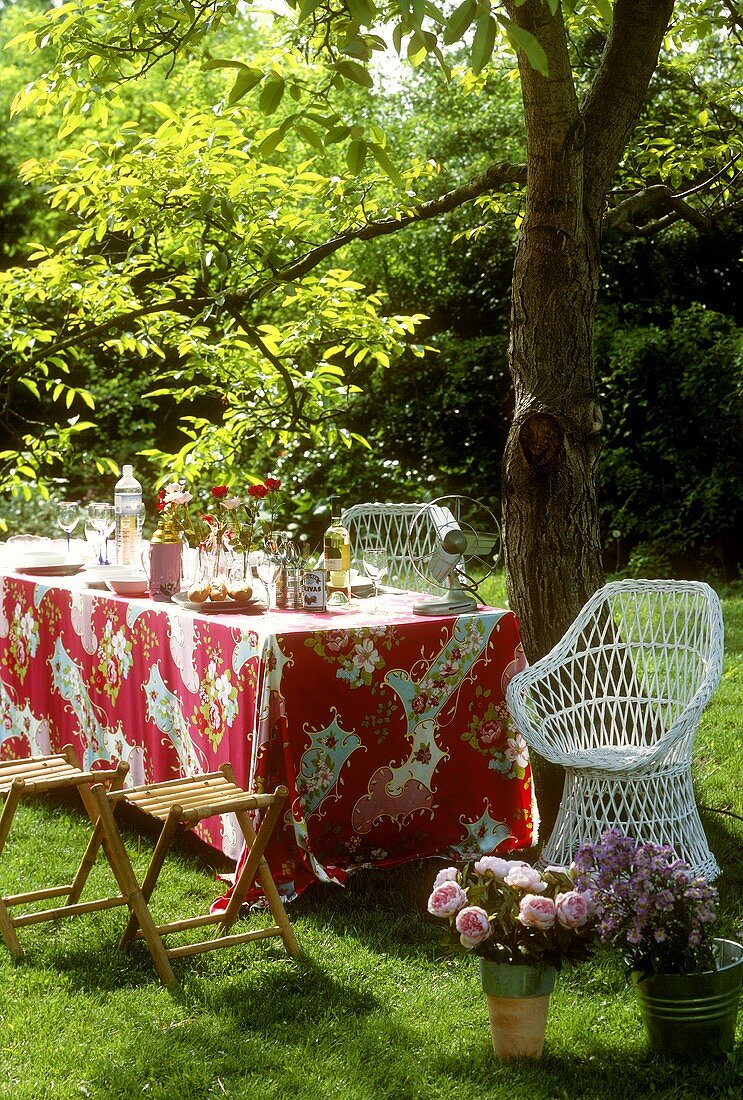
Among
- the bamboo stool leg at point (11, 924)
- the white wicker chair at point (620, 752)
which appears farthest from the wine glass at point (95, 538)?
the white wicker chair at point (620, 752)

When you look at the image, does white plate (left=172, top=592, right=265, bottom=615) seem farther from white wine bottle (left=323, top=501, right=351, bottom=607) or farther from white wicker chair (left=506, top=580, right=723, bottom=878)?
white wicker chair (left=506, top=580, right=723, bottom=878)

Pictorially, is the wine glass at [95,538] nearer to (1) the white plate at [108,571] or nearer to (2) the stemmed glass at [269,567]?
(1) the white plate at [108,571]

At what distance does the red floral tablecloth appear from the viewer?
3.55m

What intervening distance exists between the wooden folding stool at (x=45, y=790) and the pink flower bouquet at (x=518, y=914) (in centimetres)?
109

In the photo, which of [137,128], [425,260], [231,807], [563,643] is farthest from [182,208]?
[425,260]

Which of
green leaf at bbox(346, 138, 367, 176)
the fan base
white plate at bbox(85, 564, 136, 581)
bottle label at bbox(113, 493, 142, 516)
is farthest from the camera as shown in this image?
bottle label at bbox(113, 493, 142, 516)

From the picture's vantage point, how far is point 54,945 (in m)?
3.38

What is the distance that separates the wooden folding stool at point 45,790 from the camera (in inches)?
131

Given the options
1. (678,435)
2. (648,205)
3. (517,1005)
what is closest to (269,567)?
(517,1005)

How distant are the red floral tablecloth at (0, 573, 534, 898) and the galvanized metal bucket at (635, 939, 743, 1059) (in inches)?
46.7

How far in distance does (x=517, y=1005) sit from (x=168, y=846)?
1088 millimetres

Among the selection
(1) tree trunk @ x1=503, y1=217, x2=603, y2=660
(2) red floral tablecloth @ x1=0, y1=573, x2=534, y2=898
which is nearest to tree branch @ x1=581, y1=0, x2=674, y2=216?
(1) tree trunk @ x1=503, y1=217, x2=603, y2=660

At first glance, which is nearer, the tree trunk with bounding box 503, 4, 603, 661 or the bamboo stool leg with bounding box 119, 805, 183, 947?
the bamboo stool leg with bounding box 119, 805, 183, 947

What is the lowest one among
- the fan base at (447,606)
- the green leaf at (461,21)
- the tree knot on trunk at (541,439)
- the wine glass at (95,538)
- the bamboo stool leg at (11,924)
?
the bamboo stool leg at (11,924)
